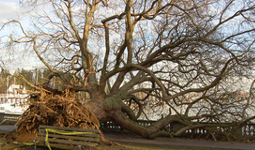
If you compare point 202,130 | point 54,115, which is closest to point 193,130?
point 202,130

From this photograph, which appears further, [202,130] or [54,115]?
[202,130]

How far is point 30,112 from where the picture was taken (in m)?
9.17

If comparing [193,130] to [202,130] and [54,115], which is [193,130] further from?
[54,115]

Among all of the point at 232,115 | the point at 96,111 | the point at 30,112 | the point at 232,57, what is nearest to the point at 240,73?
the point at 232,57

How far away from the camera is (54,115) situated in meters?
8.78

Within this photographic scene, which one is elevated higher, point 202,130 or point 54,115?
point 54,115

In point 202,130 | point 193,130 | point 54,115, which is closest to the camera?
→ point 54,115

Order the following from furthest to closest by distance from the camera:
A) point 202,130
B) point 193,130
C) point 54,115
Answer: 1. point 202,130
2. point 193,130
3. point 54,115

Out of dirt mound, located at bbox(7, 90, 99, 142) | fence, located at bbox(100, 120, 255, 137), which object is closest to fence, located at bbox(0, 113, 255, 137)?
fence, located at bbox(100, 120, 255, 137)

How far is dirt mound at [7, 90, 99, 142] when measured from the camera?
340 inches

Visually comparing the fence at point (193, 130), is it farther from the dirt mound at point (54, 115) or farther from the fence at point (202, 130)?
the dirt mound at point (54, 115)

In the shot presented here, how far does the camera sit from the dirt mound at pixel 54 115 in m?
8.64

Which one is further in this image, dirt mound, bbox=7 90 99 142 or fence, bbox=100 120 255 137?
fence, bbox=100 120 255 137

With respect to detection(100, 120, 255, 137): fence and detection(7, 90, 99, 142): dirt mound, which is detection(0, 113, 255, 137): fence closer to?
detection(100, 120, 255, 137): fence
